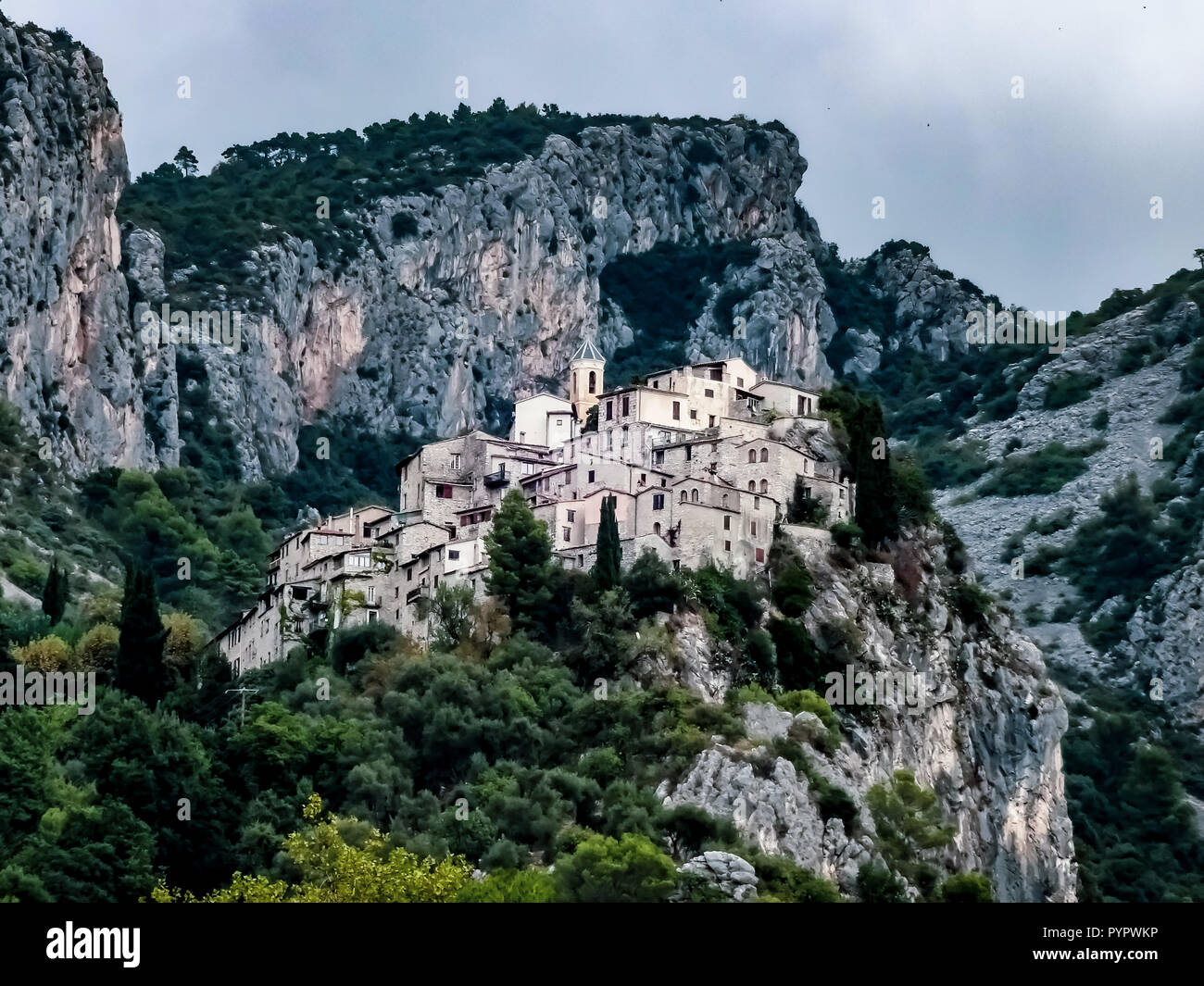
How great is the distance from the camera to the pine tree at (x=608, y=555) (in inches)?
3273

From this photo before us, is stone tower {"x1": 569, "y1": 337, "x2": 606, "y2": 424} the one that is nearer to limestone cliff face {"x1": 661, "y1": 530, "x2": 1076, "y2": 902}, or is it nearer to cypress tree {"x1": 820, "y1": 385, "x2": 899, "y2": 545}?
cypress tree {"x1": 820, "y1": 385, "x2": 899, "y2": 545}

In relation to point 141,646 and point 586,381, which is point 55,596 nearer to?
point 141,646

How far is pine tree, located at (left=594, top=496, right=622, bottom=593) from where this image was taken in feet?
273

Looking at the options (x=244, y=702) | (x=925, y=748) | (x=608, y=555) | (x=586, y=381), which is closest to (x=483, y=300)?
(x=586, y=381)

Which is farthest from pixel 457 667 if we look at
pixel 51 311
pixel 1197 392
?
pixel 1197 392

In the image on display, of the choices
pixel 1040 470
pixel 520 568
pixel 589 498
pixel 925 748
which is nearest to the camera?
pixel 520 568

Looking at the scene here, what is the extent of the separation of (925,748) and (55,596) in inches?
1260

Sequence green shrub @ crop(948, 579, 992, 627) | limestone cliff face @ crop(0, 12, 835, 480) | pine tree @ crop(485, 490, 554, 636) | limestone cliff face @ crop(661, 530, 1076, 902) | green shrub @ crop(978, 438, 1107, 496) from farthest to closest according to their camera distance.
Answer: green shrub @ crop(978, 438, 1107, 496) < limestone cliff face @ crop(0, 12, 835, 480) < green shrub @ crop(948, 579, 992, 627) < pine tree @ crop(485, 490, 554, 636) < limestone cliff face @ crop(661, 530, 1076, 902)

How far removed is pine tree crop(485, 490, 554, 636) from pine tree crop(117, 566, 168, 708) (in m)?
11.0

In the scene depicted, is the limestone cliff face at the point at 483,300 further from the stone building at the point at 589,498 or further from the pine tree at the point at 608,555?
the pine tree at the point at 608,555

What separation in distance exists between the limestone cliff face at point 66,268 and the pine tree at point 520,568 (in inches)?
1929

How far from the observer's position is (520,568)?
3317 inches

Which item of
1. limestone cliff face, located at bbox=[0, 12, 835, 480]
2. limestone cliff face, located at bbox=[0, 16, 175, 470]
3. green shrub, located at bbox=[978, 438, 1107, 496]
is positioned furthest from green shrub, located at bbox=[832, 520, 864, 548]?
green shrub, located at bbox=[978, 438, 1107, 496]

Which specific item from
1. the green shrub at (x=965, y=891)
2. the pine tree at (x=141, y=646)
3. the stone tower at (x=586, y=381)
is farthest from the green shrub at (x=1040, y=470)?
the pine tree at (x=141, y=646)
